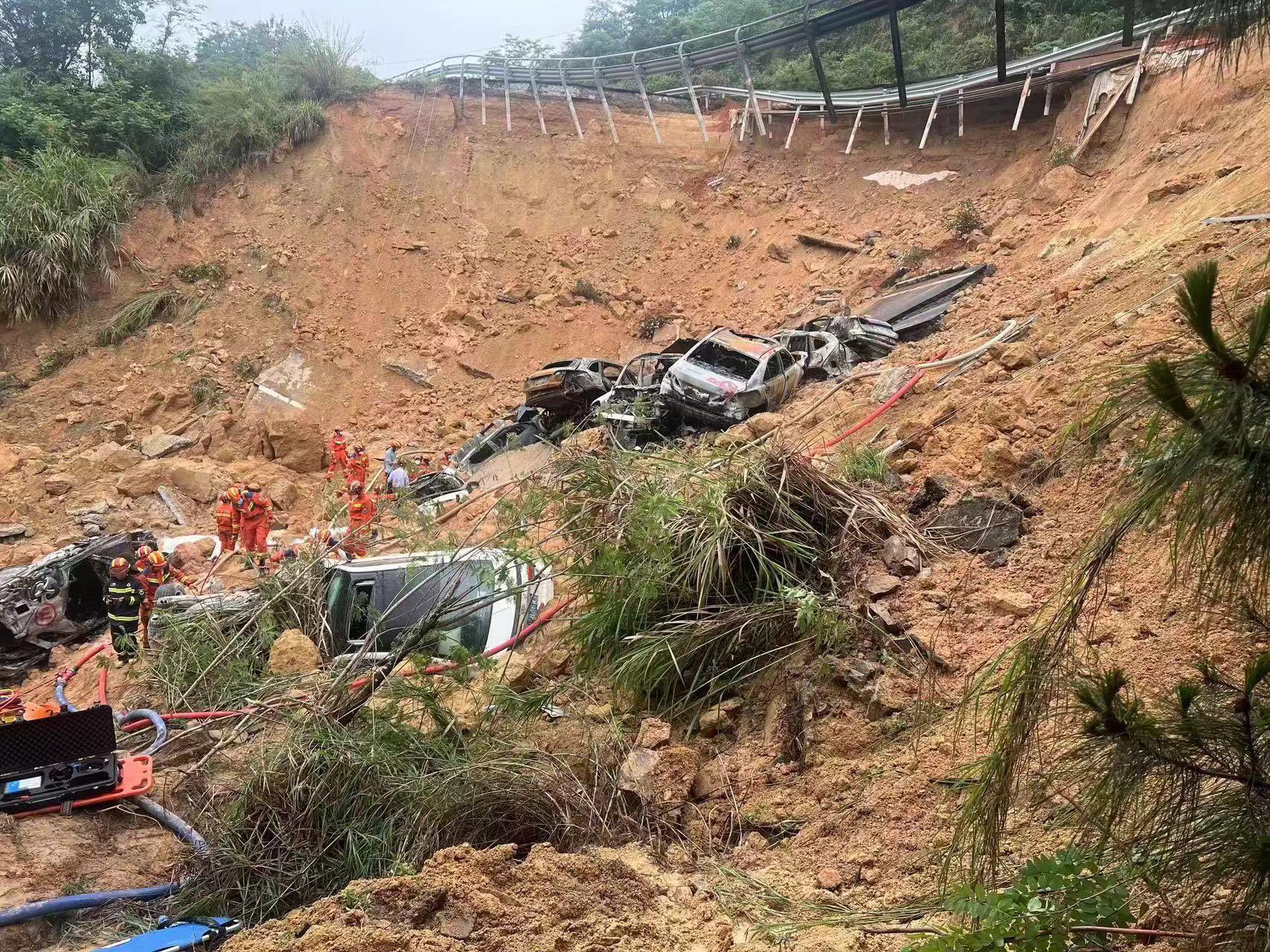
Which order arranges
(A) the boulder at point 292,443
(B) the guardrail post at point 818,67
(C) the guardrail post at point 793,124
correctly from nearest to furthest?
(A) the boulder at point 292,443 → (B) the guardrail post at point 818,67 → (C) the guardrail post at point 793,124

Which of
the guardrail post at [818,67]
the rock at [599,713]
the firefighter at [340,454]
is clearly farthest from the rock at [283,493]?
the guardrail post at [818,67]

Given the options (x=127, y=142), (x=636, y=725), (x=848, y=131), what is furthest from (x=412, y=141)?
(x=636, y=725)

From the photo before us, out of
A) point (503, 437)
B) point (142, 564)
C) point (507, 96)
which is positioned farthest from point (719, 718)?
point (507, 96)

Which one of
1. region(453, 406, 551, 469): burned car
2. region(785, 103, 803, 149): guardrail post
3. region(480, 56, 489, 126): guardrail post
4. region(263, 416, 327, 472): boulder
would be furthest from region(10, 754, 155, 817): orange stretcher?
region(480, 56, 489, 126): guardrail post

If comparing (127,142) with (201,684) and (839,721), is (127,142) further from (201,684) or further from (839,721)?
(839,721)

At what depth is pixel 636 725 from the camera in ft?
16.1

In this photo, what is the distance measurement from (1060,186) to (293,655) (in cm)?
1569

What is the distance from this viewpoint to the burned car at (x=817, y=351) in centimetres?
1397

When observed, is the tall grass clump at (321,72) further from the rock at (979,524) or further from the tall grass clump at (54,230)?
the rock at (979,524)

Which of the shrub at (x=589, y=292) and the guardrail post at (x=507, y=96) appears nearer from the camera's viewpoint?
the shrub at (x=589, y=292)

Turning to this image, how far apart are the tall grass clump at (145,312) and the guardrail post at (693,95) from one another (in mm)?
11713

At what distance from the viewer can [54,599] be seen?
978 cm

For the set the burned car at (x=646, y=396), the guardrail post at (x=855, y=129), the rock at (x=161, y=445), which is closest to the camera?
the burned car at (x=646, y=396)

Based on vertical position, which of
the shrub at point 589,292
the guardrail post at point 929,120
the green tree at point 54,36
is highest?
the green tree at point 54,36
